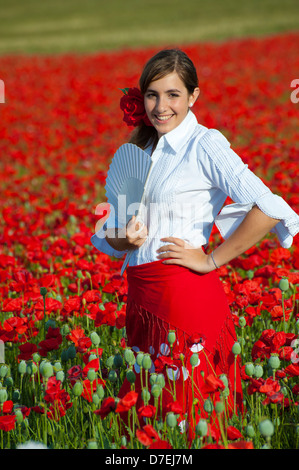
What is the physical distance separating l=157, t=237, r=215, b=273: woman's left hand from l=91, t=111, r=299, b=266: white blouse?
0.05 meters

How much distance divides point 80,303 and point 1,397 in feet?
2.90

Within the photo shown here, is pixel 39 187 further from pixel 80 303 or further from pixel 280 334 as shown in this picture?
pixel 280 334

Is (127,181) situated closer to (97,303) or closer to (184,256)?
(184,256)

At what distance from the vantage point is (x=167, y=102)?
8.29 ft

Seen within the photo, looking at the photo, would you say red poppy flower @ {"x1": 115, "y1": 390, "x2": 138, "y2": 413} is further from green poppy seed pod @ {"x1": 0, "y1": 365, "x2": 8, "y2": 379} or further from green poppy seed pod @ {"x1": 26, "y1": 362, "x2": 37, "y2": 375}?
green poppy seed pod @ {"x1": 0, "y1": 365, "x2": 8, "y2": 379}

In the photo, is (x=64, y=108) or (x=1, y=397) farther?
(x=64, y=108)

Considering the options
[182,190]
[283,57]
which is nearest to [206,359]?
[182,190]

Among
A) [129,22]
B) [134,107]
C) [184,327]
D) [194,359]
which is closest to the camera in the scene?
[194,359]

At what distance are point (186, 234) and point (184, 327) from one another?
341 millimetres

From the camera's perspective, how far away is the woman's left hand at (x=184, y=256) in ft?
7.92

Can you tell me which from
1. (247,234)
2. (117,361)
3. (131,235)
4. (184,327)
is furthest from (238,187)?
(117,361)

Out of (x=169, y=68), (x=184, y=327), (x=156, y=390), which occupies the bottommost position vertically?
(x=156, y=390)

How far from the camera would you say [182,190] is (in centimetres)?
245

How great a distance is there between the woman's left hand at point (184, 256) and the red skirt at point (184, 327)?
0.03 metres
